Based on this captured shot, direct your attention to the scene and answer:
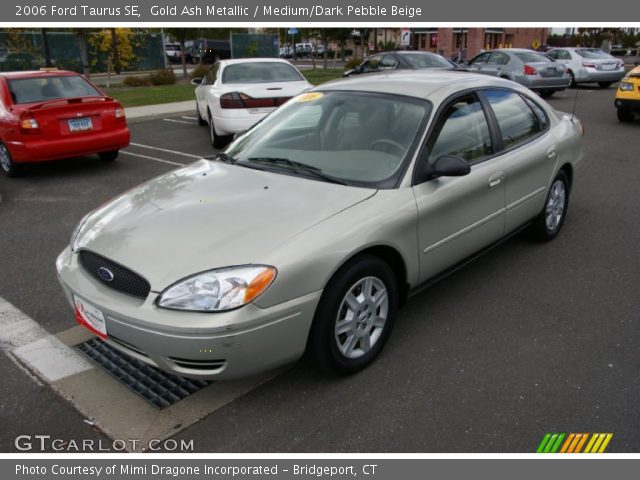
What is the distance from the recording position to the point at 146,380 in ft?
10.4

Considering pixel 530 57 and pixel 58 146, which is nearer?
pixel 58 146

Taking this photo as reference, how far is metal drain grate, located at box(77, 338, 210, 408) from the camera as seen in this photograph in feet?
9.93

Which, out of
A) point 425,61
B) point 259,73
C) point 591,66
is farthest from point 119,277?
point 591,66

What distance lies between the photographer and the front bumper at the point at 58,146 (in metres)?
7.30

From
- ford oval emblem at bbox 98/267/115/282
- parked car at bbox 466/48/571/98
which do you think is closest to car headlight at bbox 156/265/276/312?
ford oval emblem at bbox 98/267/115/282

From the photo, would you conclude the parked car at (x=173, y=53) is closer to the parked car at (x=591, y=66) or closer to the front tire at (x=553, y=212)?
the parked car at (x=591, y=66)

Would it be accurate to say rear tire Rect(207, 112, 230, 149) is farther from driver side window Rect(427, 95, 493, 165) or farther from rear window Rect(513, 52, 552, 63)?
rear window Rect(513, 52, 552, 63)

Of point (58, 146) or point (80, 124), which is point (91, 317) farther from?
point (80, 124)

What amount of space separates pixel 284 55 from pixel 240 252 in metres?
56.9

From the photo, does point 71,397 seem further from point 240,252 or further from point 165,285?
point 240,252

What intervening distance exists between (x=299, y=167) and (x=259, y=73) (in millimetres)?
6898

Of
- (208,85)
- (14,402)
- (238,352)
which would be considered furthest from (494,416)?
(208,85)

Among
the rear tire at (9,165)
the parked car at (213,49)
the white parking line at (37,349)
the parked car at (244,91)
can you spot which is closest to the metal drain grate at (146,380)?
the white parking line at (37,349)

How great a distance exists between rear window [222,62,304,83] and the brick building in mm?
43339
